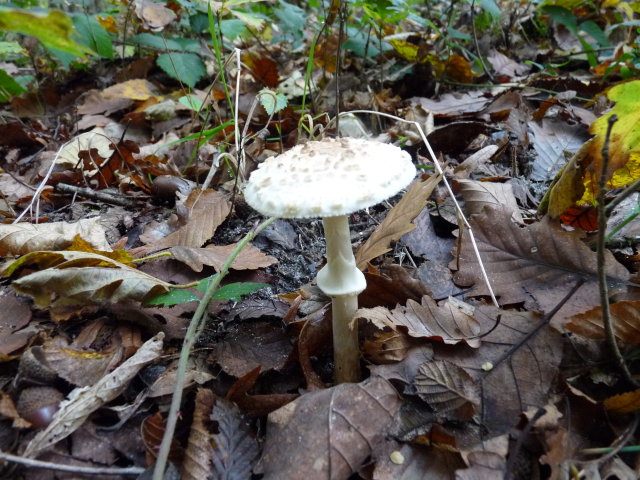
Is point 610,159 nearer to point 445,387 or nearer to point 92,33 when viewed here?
point 445,387

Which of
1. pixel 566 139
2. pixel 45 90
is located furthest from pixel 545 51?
pixel 45 90

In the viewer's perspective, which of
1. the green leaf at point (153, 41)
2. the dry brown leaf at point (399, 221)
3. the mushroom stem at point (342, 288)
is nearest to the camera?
the mushroom stem at point (342, 288)

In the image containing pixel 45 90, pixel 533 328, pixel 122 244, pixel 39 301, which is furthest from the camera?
pixel 45 90

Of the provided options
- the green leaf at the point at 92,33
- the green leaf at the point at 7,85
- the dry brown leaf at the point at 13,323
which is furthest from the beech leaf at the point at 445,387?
the green leaf at the point at 7,85

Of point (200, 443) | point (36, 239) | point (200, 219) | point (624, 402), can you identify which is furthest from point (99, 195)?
point (624, 402)

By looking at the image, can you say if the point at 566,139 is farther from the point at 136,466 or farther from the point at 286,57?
the point at 286,57

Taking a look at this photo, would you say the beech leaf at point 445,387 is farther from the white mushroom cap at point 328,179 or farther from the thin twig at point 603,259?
the white mushroom cap at point 328,179

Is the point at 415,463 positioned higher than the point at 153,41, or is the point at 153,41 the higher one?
the point at 153,41
